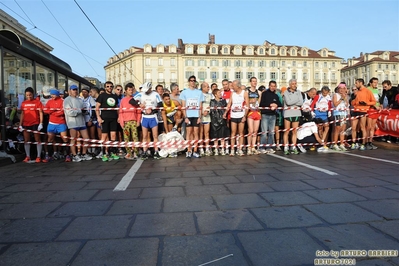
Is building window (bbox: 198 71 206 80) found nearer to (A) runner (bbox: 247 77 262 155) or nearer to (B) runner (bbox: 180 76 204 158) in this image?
(A) runner (bbox: 247 77 262 155)

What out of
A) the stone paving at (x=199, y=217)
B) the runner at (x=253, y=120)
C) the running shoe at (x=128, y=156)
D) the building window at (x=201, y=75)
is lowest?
the stone paving at (x=199, y=217)

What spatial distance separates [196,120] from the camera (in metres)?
8.18

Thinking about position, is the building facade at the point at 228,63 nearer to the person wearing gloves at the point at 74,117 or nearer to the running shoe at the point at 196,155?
the person wearing gloves at the point at 74,117

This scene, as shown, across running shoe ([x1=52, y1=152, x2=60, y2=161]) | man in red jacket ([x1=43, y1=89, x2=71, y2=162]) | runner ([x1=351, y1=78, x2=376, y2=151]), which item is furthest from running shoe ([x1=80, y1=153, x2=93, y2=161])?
runner ([x1=351, y1=78, x2=376, y2=151])

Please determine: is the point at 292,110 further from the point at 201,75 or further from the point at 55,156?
the point at 201,75

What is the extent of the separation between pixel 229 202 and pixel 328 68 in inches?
3786

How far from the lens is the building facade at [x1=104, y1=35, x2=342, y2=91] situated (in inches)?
3248

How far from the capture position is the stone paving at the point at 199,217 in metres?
2.33

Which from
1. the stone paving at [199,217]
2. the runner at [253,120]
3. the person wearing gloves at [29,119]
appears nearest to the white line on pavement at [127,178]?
the stone paving at [199,217]

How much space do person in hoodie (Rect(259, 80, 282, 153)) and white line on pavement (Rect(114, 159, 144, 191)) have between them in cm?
371

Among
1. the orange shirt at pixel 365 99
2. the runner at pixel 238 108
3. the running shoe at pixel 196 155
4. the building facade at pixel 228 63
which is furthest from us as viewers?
the building facade at pixel 228 63

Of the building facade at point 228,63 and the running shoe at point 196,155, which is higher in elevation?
the building facade at point 228,63

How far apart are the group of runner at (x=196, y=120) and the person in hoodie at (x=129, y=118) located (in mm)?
26

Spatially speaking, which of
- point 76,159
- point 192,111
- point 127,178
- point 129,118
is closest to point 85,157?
point 76,159
